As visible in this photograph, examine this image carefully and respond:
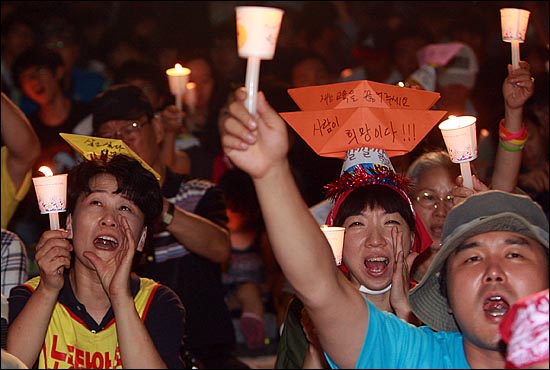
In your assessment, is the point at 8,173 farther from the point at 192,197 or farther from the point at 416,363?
the point at 416,363

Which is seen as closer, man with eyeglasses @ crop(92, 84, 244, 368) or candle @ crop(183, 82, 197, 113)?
man with eyeglasses @ crop(92, 84, 244, 368)

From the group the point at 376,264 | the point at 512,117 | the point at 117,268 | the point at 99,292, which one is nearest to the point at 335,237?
the point at 376,264

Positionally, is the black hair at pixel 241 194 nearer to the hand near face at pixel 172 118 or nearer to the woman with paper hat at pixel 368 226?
the hand near face at pixel 172 118

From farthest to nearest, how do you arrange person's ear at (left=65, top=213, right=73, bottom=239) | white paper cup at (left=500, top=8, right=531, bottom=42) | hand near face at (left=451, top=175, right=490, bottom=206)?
white paper cup at (left=500, top=8, right=531, bottom=42), person's ear at (left=65, top=213, right=73, bottom=239), hand near face at (left=451, top=175, right=490, bottom=206)

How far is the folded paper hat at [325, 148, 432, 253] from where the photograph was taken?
4363 millimetres

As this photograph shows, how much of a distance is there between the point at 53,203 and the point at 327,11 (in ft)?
22.4

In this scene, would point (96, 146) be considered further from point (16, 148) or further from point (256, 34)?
point (256, 34)

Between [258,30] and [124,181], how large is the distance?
1.82m

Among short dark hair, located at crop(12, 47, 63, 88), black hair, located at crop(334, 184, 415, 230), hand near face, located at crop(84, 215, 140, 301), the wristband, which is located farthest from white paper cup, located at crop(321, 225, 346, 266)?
short dark hair, located at crop(12, 47, 63, 88)

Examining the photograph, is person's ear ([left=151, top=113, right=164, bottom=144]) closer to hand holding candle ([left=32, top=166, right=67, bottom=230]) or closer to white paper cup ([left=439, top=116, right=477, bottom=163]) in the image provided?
hand holding candle ([left=32, top=166, right=67, bottom=230])

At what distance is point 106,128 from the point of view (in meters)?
5.55

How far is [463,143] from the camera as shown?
391 centimetres

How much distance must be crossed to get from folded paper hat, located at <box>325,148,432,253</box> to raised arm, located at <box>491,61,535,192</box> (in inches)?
30.0

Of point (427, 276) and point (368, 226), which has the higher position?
point (368, 226)
